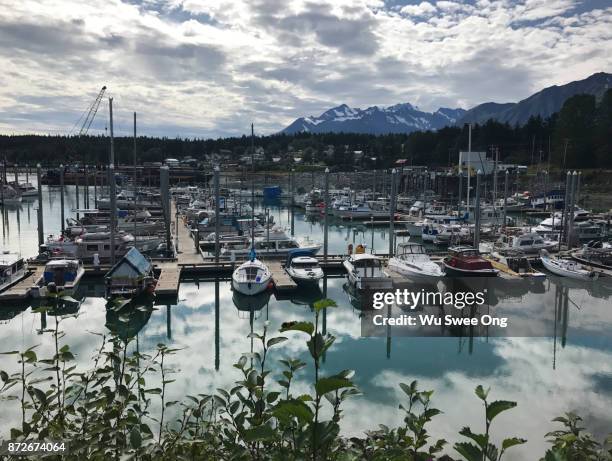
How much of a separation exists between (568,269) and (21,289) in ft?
101

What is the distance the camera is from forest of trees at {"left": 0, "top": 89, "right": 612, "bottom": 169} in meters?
88.9

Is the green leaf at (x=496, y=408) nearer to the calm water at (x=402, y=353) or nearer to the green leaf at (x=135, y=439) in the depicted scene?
the green leaf at (x=135, y=439)

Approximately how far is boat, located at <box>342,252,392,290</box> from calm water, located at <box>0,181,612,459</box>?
125 cm

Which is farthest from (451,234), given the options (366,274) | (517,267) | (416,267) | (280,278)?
(280,278)

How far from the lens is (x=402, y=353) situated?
1847 cm

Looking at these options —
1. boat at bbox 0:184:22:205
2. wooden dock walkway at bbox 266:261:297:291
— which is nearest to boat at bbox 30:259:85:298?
wooden dock walkway at bbox 266:261:297:291

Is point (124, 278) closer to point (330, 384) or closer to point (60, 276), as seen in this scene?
point (60, 276)

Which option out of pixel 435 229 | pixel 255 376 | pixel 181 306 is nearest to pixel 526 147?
pixel 435 229

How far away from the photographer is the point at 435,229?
44.7 meters

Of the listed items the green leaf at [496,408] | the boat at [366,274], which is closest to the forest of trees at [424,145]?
the boat at [366,274]

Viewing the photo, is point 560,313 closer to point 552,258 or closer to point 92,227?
point 552,258

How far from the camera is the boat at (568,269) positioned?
2830 centimetres

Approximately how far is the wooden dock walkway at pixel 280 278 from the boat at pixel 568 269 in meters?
16.5

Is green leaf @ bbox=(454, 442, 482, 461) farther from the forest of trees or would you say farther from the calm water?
the forest of trees
